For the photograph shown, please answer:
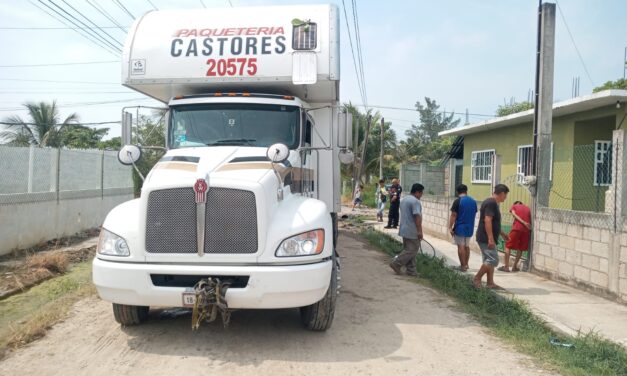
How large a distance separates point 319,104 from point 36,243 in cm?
721

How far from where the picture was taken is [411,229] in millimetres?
8477

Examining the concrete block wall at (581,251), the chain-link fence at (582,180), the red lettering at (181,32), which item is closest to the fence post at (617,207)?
the concrete block wall at (581,251)

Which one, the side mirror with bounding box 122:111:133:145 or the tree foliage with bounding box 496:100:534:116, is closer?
the side mirror with bounding box 122:111:133:145

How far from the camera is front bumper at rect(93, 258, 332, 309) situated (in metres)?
4.59

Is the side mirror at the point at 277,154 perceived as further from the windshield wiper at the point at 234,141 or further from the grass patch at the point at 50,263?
the grass patch at the point at 50,263

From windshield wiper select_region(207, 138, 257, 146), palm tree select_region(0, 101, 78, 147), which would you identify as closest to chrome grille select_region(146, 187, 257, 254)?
windshield wiper select_region(207, 138, 257, 146)

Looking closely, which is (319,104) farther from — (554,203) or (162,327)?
(554,203)

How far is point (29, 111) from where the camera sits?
3117cm

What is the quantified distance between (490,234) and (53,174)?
9.65 meters

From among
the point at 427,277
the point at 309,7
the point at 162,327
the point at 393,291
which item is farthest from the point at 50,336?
the point at 427,277

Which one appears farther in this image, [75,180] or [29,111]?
[29,111]

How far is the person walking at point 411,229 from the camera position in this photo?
8.40 m

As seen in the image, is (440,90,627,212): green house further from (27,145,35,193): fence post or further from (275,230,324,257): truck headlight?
(27,145,35,193): fence post

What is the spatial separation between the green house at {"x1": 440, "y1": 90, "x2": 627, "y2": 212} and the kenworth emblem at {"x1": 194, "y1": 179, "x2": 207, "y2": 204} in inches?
276
